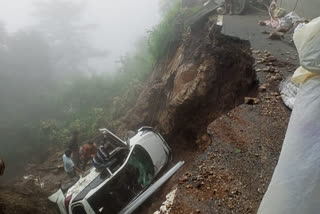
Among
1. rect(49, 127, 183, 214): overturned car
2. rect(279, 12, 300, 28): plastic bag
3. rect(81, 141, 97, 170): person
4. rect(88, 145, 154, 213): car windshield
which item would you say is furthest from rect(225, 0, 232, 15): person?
rect(81, 141, 97, 170): person

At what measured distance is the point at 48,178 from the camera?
27.9 ft

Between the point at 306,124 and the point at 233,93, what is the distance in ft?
11.9

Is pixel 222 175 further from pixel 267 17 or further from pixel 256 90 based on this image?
pixel 267 17

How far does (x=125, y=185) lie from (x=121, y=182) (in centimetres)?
12

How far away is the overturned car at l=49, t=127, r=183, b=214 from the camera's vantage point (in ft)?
14.9

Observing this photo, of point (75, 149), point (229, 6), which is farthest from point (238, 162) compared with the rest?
point (229, 6)

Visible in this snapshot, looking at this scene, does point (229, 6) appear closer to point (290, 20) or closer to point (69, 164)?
point (290, 20)

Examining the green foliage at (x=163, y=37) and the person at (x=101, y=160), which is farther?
the green foliage at (x=163, y=37)

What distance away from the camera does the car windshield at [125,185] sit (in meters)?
4.54

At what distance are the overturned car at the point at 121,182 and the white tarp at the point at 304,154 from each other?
348cm

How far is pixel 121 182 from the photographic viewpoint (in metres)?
4.77

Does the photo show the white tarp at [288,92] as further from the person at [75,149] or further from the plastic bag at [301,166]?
the person at [75,149]

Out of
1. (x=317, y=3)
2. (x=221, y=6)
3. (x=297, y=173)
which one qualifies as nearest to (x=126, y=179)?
(x=297, y=173)

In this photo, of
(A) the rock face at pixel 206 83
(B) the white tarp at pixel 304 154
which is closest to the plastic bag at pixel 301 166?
(B) the white tarp at pixel 304 154
